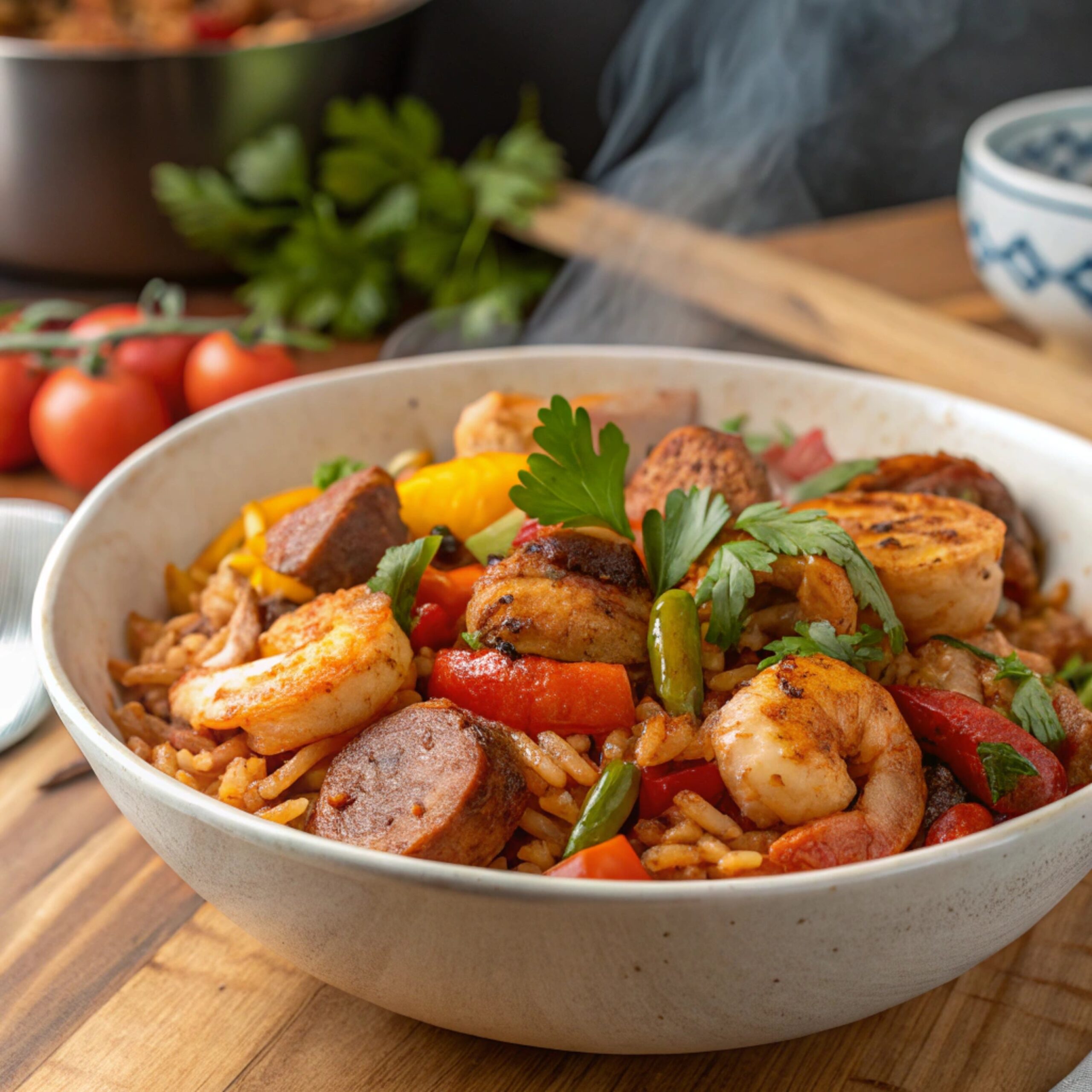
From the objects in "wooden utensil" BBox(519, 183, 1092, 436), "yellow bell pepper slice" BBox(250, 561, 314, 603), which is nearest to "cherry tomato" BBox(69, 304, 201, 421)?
"wooden utensil" BBox(519, 183, 1092, 436)

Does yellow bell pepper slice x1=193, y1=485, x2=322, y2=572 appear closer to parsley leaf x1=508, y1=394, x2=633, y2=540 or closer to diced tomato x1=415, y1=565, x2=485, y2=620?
diced tomato x1=415, y1=565, x2=485, y2=620

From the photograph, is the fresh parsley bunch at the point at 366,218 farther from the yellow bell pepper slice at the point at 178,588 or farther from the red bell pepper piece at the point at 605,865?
the red bell pepper piece at the point at 605,865

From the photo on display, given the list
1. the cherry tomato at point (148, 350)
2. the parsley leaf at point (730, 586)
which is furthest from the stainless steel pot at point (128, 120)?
the parsley leaf at point (730, 586)

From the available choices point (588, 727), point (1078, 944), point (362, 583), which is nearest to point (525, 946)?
point (588, 727)

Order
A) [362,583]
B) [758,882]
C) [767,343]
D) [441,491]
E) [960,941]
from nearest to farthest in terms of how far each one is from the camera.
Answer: [758,882] → [960,941] → [362,583] → [441,491] → [767,343]

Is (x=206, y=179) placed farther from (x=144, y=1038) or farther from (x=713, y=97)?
(x=144, y=1038)

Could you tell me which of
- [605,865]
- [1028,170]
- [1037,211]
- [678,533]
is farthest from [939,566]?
[1028,170]
